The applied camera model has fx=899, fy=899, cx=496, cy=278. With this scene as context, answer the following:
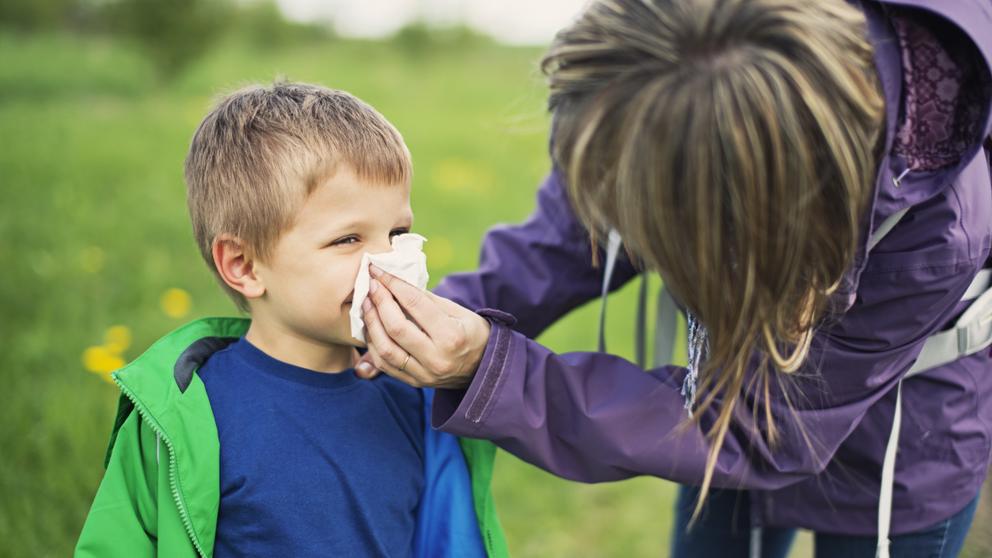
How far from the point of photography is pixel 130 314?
160 inches

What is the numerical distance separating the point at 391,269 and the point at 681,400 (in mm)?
604

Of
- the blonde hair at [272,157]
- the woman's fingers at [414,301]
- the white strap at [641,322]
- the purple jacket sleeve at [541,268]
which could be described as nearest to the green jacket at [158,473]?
the blonde hair at [272,157]

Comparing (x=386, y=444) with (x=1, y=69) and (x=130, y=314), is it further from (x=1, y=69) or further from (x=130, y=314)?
(x=1, y=69)

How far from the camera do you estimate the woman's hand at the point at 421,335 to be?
1.58 m

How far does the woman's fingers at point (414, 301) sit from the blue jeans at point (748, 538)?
3.39 feet

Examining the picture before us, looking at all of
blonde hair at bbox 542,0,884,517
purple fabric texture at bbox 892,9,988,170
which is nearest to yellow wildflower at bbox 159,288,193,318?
blonde hair at bbox 542,0,884,517

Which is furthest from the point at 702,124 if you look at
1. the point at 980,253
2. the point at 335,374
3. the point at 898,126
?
the point at 335,374

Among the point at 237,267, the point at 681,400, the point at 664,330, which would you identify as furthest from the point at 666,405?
the point at 237,267

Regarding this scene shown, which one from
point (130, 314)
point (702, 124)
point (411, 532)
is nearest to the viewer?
point (702, 124)

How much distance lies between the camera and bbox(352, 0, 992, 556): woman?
1.31m

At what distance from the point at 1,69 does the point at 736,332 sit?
12562 millimetres

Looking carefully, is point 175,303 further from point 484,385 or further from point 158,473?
point 484,385

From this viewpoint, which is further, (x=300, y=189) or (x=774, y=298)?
(x=300, y=189)

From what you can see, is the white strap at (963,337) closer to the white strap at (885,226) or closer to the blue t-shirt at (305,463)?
the white strap at (885,226)
